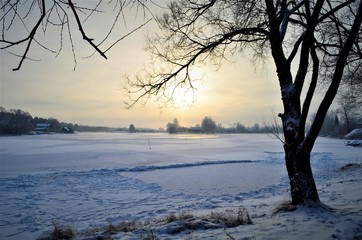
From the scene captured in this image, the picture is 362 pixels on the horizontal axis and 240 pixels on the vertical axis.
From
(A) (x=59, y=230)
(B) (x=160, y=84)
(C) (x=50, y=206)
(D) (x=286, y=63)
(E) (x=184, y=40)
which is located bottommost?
(C) (x=50, y=206)

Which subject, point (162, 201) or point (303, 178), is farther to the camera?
point (162, 201)

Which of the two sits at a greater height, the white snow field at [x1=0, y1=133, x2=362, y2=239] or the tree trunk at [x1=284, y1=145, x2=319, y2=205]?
the tree trunk at [x1=284, y1=145, x2=319, y2=205]

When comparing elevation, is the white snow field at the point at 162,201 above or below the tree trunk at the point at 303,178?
below

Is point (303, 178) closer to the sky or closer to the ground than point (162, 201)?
closer to the sky

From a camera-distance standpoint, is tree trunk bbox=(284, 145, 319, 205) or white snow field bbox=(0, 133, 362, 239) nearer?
white snow field bbox=(0, 133, 362, 239)

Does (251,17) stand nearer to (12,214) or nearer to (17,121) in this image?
(12,214)

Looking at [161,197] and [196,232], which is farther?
[161,197]

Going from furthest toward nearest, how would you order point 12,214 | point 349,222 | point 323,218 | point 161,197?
point 161,197 → point 12,214 → point 323,218 → point 349,222

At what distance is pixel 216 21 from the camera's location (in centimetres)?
728

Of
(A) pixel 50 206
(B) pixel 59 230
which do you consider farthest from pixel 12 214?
(B) pixel 59 230

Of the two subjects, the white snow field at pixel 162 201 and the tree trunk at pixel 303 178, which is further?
the tree trunk at pixel 303 178

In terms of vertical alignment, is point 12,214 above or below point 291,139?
below

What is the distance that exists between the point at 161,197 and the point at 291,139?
810 centimetres

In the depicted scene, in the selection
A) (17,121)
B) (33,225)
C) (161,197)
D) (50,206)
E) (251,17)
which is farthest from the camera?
(17,121)
